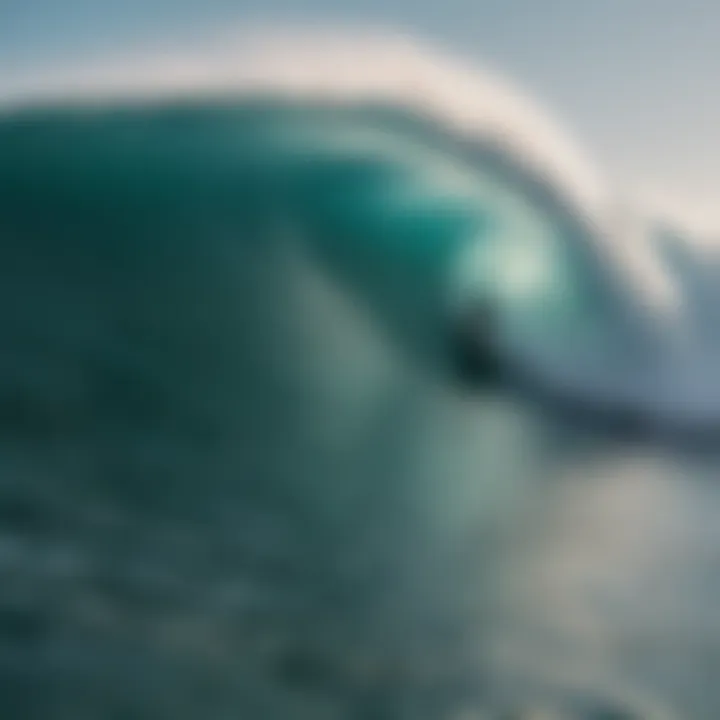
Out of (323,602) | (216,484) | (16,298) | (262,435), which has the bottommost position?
(323,602)

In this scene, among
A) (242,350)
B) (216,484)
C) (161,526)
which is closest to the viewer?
(161,526)

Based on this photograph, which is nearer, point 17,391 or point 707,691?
point 707,691

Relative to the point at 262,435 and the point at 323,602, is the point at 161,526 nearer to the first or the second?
the point at 323,602

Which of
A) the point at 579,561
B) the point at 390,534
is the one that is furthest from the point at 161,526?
the point at 579,561

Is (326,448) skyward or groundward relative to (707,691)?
skyward

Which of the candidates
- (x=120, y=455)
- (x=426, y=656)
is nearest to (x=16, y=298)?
(x=120, y=455)

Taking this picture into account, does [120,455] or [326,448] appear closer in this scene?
[120,455]

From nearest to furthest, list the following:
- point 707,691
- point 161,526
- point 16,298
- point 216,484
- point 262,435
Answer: point 707,691, point 161,526, point 216,484, point 262,435, point 16,298

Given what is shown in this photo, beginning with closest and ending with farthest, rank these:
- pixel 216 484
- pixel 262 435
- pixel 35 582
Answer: pixel 35 582, pixel 216 484, pixel 262 435

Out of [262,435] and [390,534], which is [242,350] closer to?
[262,435]
